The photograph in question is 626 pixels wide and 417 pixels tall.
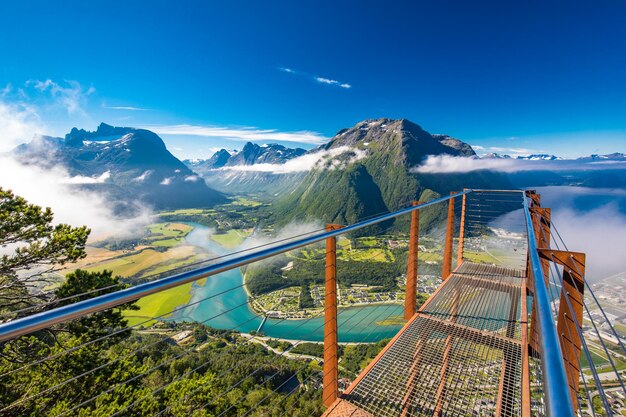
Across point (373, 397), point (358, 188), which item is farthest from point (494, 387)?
point (358, 188)

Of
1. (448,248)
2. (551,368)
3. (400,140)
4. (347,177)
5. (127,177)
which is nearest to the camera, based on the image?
(551,368)

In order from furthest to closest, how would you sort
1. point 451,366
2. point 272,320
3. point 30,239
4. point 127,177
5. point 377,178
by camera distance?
point 127,177 → point 377,178 → point 272,320 → point 30,239 → point 451,366

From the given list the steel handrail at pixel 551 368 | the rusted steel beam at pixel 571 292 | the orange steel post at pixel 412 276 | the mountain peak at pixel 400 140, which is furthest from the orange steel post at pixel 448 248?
the mountain peak at pixel 400 140

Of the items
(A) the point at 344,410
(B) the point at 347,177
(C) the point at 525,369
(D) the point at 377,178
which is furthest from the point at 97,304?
(D) the point at 377,178

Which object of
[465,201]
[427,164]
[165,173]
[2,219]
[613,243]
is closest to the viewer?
[465,201]

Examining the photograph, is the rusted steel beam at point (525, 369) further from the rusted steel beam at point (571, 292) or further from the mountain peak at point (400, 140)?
the mountain peak at point (400, 140)

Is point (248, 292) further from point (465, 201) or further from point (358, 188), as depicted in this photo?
point (358, 188)

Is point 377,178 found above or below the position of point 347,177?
below

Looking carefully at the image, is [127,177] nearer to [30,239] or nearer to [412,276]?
[30,239]
